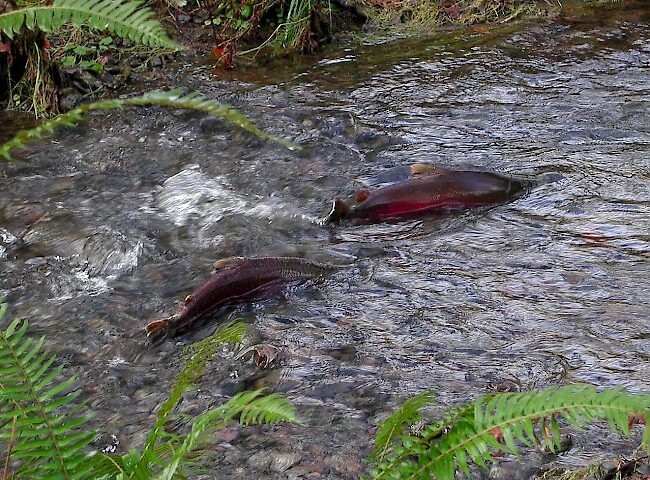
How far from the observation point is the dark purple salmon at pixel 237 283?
4328 millimetres

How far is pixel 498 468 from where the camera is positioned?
297 centimetres

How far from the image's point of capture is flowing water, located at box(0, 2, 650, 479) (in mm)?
3670

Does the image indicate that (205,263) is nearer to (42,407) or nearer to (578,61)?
(42,407)

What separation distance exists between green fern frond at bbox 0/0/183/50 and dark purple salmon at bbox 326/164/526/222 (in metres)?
3.66

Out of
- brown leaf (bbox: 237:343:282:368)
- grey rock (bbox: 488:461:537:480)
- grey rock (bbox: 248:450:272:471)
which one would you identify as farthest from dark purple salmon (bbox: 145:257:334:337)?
grey rock (bbox: 488:461:537:480)

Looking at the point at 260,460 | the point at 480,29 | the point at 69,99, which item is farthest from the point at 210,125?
the point at 260,460

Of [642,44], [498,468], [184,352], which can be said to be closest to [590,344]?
[498,468]

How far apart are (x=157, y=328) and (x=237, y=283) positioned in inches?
21.4

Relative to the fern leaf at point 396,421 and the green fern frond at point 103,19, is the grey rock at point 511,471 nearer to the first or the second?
the fern leaf at point 396,421

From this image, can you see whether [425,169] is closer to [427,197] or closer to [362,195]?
[427,197]

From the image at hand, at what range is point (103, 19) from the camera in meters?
1.87

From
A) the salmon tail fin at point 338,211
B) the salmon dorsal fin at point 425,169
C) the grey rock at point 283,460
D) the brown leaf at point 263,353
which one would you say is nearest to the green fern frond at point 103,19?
the grey rock at point 283,460

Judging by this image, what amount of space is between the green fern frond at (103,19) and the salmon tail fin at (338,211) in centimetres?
358

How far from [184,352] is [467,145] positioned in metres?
3.43
